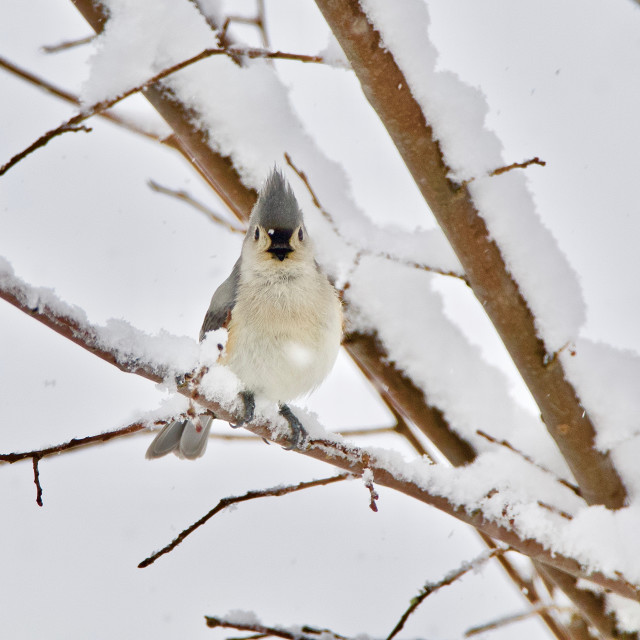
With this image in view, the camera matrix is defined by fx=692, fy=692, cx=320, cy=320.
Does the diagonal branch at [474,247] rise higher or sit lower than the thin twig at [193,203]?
lower

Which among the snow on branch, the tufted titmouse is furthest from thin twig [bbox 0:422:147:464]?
the tufted titmouse

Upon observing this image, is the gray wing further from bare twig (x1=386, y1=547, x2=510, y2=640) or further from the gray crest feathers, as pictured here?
bare twig (x1=386, y1=547, x2=510, y2=640)

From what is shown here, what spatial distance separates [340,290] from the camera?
214cm

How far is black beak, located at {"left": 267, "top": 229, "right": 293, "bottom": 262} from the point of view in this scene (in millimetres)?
2092

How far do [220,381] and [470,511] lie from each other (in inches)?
24.4

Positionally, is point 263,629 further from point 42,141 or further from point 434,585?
point 42,141

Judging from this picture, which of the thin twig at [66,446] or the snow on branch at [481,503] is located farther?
the snow on branch at [481,503]

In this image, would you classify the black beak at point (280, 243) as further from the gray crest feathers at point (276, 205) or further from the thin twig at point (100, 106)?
the thin twig at point (100, 106)

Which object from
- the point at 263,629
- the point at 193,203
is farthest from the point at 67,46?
the point at 263,629

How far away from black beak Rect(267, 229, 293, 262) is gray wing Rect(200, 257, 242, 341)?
16cm

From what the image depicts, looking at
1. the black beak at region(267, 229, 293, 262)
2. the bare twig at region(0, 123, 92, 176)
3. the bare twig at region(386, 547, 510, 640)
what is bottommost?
the bare twig at region(386, 547, 510, 640)

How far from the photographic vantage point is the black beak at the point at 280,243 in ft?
6.86

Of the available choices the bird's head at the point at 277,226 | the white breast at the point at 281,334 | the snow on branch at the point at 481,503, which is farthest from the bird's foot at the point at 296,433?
the bird's head at the point at 277,226

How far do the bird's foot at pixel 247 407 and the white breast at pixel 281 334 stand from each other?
0.03m
